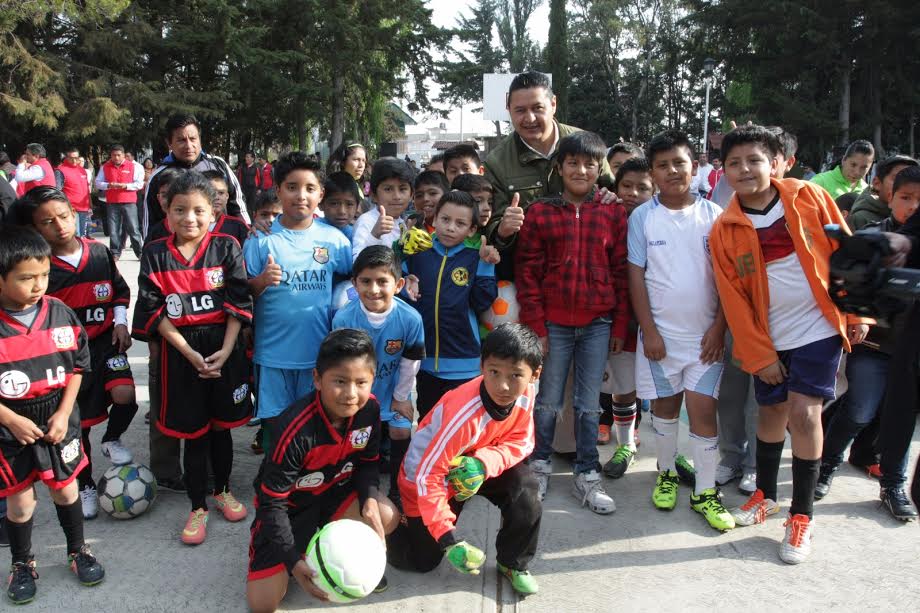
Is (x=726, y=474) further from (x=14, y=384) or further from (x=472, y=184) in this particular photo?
(x=14, y=384)

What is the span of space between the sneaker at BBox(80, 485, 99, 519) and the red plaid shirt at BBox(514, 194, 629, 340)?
234 centimetres

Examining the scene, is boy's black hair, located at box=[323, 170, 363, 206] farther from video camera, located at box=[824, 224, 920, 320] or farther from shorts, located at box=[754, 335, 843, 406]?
video camera, located at box=[824, 224, 920, 320]

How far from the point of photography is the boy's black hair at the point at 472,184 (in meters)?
3.77

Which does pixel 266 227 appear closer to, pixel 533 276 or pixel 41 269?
pixel 41 269

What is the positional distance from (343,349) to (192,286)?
101 centimetres

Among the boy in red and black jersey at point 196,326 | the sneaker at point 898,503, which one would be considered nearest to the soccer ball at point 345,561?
the boy in red and black jersey at point 196,326

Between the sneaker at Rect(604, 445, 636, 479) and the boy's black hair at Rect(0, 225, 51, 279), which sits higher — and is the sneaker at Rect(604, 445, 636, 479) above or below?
below

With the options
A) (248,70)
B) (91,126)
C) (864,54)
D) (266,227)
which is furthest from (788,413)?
(864,54)

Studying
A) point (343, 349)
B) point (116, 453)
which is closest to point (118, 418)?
point (116, 453)

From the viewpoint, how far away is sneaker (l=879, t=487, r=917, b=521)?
3342mm

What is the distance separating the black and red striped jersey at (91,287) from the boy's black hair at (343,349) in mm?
1428

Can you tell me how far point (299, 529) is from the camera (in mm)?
2838

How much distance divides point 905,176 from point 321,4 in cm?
2099

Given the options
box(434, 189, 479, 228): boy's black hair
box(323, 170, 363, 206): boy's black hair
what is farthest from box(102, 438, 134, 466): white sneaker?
box(434, 189, 479, 228): boy's black hair
